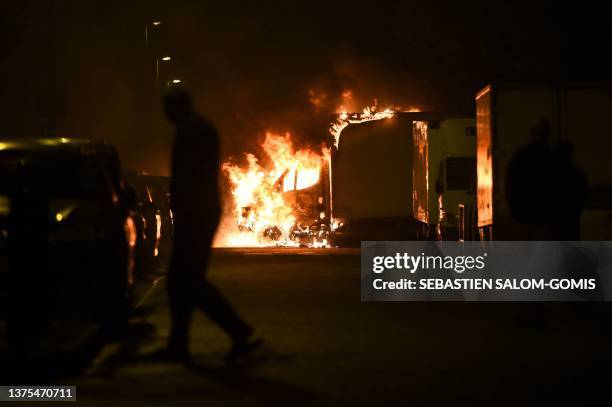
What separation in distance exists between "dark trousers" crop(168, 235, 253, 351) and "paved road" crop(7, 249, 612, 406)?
0.85 ft

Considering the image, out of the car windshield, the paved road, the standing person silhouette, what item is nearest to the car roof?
the car windshield

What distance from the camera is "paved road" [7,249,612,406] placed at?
877 centimetres

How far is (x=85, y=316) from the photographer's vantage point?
10.4m

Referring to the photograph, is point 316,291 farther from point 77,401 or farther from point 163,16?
point 163,16

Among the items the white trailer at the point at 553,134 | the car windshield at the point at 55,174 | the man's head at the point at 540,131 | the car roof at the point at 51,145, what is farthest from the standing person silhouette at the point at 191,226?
the white trailer at the point at 553,134

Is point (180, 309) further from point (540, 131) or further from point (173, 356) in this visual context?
point (540, 131)

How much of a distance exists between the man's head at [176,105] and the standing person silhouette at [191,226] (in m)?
0.08

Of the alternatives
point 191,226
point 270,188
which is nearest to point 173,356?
point 191,226

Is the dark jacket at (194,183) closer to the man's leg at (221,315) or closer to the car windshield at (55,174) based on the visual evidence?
the man's leg at (221,315)

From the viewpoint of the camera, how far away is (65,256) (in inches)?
409

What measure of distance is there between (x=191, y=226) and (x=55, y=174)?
220 centimetres

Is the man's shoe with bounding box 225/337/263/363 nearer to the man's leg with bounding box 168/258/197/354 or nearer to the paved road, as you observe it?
the paved road

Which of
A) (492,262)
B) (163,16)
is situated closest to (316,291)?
(492,262)

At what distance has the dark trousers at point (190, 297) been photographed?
1004 cm
